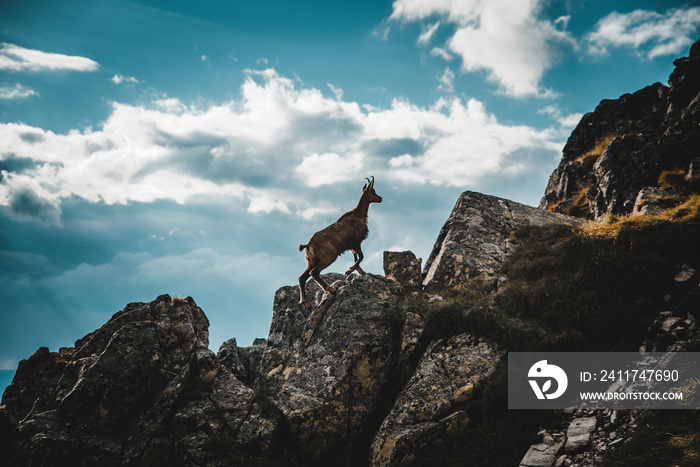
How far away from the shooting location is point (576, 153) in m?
22.2

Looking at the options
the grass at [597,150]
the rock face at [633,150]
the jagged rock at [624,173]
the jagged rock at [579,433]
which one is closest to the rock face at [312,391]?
the jagged rock at [579,433]

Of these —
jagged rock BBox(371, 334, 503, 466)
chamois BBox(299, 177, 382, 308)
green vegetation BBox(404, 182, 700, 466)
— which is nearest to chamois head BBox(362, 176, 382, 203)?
chamois BBox(299, 177, 382, 308)

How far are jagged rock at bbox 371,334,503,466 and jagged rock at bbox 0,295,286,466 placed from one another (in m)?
2.82

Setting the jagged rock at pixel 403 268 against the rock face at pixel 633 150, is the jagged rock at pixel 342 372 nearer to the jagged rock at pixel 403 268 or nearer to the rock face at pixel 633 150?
the jagged rock at pixel 403 268

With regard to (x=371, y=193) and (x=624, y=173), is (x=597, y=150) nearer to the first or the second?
(x=624, y=173)

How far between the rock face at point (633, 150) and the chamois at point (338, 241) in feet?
32.6

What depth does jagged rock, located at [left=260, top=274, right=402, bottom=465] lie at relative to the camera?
8.57m

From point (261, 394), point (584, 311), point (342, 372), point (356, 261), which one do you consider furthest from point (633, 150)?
point (261, 394)

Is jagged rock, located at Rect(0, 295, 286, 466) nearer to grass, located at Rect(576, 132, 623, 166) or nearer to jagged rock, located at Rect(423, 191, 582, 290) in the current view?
jagged rock, located at Rect(423, 191, 582, 290)

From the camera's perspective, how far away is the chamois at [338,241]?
12.4m

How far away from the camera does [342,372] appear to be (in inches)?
372

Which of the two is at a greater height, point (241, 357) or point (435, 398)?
point (241, 357)

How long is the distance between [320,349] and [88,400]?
5.87 m

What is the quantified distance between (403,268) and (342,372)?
18.6 ft
